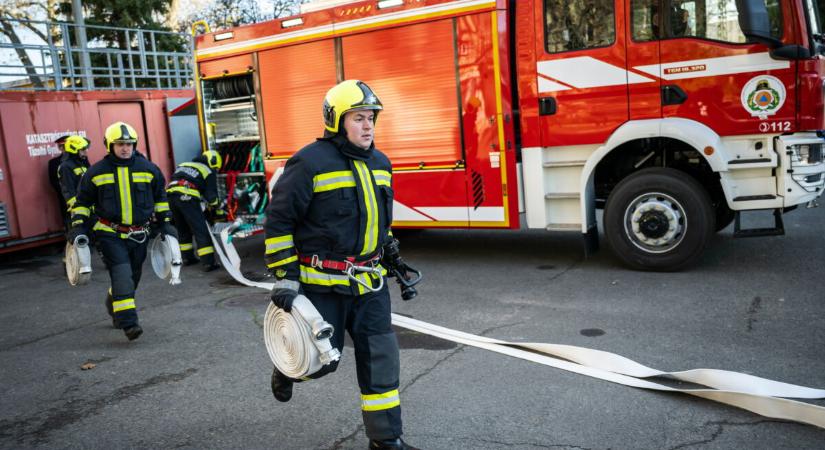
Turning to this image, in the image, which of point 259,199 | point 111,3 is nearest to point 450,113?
point 259,199

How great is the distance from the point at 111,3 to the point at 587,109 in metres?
19.8

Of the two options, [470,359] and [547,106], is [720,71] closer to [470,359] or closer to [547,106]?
[547,106]

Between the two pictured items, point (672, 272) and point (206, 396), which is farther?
point (672, 272)

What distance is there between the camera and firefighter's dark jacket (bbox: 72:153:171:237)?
586cm

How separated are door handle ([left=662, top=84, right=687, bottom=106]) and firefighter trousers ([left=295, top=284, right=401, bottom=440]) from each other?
14.5 feet

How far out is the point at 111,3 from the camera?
22.4 meters

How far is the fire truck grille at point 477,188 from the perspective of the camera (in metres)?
7.75

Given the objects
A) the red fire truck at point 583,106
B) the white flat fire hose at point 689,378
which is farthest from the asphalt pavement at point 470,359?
the red fire truck at point 583,106

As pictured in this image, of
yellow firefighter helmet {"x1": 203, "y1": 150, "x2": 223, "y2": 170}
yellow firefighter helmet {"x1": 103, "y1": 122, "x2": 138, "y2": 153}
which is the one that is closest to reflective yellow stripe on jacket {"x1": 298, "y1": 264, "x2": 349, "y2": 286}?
yellow firefighter helmet {"x1": 103, "y1": 122, "x2": 138, "y2": 153}

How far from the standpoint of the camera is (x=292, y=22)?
29.1 feet

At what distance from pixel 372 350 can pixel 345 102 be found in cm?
120

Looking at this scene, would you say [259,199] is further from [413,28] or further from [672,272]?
[672,272]

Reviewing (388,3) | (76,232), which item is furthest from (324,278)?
(388,3)

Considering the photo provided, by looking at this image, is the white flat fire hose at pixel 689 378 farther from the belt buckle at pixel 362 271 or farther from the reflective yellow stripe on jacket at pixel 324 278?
the belt buckle at pixel 362 271
